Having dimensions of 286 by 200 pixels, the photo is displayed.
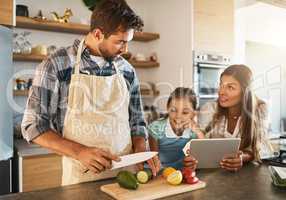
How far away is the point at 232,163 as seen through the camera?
115cm

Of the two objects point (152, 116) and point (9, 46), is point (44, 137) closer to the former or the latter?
point (9, 46)

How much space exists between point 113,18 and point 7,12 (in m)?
1.18

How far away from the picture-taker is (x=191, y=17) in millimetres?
2529

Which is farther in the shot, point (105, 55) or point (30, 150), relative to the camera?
point (30, 150)

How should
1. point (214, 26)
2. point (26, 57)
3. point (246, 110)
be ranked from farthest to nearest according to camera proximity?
point (214, 26) < point (26, 57) < point (246, 110)

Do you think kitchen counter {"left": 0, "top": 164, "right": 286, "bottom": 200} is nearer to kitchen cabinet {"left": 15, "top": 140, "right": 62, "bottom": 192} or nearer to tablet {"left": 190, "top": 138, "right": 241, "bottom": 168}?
tablet {"left": 190, "top": 138, "right": 241, "bottom": 168}

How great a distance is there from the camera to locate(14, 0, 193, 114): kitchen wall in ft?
8.30

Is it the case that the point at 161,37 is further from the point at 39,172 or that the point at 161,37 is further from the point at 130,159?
the point at 130,159

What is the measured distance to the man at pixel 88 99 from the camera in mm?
1043

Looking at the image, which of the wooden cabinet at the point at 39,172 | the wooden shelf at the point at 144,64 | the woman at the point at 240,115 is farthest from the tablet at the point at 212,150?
the wooden shelf at the point at 144,64

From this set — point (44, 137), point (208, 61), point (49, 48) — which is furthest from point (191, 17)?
point (44, 137)

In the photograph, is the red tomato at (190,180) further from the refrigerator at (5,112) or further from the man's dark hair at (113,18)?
the refrigerator at (5,112)

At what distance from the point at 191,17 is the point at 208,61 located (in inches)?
16.2

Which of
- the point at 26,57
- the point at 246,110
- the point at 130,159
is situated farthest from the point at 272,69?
the point at 130,159
